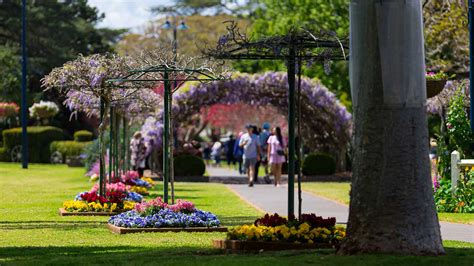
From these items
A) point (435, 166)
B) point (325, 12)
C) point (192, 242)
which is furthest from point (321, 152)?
point (192, 242)

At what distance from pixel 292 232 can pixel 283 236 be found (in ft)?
0.39

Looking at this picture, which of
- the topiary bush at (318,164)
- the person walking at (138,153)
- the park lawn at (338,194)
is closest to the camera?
the park lawn at (338,194)

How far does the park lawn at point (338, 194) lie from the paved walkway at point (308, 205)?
0.40 m

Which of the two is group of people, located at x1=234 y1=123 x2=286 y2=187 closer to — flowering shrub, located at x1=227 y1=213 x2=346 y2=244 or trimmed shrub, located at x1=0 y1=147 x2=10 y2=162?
flowering shrub, located at x1=227 y1=213 x2=346 y2=244

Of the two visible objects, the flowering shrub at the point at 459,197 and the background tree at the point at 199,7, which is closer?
the flowering shrub at the point at 459,197

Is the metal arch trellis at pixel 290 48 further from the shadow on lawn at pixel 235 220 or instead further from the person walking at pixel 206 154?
the person walking at pixel 206 154

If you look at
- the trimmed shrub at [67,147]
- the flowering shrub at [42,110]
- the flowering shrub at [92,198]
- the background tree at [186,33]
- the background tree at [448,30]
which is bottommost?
the flowering shrub at [92,198]

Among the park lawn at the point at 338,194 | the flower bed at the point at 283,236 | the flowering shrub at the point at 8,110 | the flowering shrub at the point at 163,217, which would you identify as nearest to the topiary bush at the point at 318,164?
the park lawn at the point at 338,194

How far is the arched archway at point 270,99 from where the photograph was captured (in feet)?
118

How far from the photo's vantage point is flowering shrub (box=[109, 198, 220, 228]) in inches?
614

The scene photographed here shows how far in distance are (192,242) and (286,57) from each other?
2448 millimetres

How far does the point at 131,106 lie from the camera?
25.0 m

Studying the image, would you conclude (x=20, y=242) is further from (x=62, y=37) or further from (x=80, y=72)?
(x=62, y=37)

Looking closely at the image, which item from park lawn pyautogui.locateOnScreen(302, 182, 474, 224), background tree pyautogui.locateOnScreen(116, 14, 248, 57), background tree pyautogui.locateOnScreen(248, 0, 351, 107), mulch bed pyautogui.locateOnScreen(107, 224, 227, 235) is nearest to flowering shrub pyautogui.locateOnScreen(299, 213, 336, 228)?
mulch bed pyautogui.locateOnScreen(107, 224, 227, 235)
